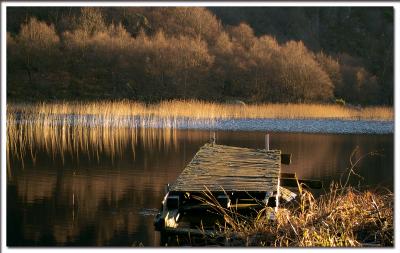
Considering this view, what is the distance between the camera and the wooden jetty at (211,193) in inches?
308

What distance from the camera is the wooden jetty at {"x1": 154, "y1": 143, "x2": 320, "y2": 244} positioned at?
7.83 m

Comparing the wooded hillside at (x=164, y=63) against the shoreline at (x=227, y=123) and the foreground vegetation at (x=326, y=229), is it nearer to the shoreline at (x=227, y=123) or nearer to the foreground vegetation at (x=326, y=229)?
the shoreline at (x=227, y=123)

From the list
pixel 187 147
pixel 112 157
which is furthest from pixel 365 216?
pixel 187 147

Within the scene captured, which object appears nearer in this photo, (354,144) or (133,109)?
(354,144)

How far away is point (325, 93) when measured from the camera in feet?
96.2

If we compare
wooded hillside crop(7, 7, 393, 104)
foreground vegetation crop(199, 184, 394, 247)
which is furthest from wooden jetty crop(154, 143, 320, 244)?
wooded hillside crop(7, 7, 393, 104)

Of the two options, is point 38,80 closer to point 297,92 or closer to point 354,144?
point 297,92

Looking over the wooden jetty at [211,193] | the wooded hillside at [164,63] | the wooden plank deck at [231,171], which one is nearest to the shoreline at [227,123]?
the wooded hillside at [164,63]

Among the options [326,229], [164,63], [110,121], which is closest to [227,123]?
[110,121]

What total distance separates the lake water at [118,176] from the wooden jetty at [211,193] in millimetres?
329

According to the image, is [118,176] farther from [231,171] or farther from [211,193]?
[211,193]

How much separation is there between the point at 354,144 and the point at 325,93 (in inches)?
418

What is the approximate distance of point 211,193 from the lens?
824 cm

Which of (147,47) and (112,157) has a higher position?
(147,47)
